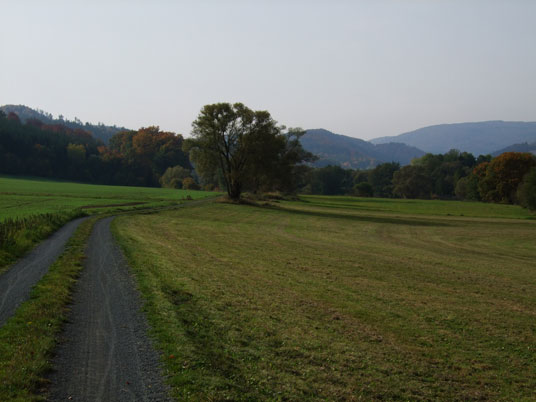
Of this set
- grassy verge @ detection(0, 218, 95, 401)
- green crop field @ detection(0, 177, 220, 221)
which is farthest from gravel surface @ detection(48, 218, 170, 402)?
green crop field @ detection(0, 177, 220, 221)

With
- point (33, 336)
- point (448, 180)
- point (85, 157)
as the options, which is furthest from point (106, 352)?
point (448, 180)

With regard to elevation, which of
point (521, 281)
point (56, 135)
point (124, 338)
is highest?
point (56, 135)

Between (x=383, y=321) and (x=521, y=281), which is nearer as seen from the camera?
(x=383, y=321)

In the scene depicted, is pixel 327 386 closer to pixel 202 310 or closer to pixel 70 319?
pixel 202 310

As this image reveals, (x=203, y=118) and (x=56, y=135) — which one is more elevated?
(x=56, y=135)

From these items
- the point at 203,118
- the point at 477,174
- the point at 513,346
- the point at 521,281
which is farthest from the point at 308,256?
the point at 477,174

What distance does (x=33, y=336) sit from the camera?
834cm

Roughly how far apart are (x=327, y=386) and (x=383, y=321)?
426 cm

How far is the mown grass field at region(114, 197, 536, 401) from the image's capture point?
699cm

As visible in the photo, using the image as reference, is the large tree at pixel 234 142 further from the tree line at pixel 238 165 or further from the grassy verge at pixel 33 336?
the grassy verge at pixel 33 336

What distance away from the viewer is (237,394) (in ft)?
21.0

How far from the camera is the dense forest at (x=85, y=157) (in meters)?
133

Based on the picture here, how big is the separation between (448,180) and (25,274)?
513 ft

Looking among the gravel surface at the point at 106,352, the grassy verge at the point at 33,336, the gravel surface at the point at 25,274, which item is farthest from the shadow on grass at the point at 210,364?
the gravel surface at the point at 25,274
